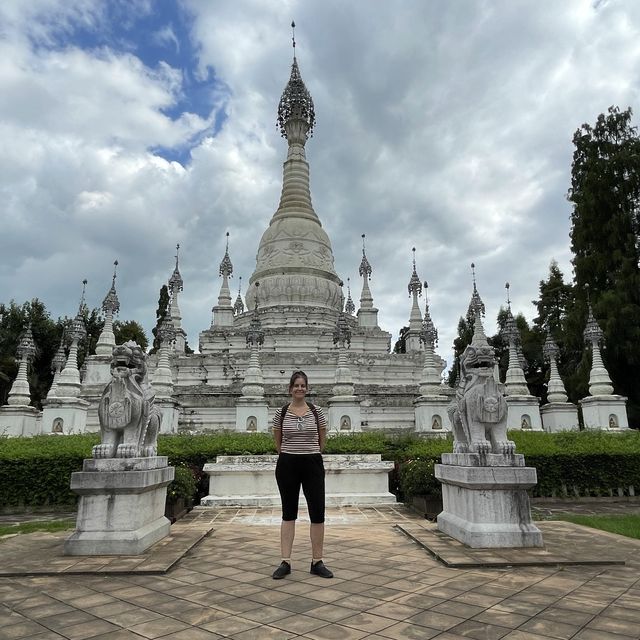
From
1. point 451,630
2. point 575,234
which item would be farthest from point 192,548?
point 575,234

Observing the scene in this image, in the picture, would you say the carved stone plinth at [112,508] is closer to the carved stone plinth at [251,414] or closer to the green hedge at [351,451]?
the green hedge at [351,451]

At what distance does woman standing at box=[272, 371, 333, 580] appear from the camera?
5.62 metres

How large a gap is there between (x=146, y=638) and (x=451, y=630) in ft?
7.74

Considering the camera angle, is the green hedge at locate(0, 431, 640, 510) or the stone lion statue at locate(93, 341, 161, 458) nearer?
the stone lion statue at locate(93, 341, 161, 458)

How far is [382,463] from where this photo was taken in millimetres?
12672

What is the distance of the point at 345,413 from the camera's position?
23750 mm

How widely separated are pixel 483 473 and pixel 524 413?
2087 cm

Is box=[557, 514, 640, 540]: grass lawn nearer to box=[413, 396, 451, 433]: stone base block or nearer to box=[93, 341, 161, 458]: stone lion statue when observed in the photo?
box=[93, 341, 161, 458]: stone lion statue

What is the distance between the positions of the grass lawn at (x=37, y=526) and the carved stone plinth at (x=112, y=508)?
3131mm

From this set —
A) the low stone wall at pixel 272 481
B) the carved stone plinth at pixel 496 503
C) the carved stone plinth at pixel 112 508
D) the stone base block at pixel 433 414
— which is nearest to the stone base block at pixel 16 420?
the low stone wall at pixel 272 481

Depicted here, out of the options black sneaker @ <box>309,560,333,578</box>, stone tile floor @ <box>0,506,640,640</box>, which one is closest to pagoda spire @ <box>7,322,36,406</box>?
stone tile floor @ <box>0,506,640,640</box>

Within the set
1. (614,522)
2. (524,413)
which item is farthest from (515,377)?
(614,522)

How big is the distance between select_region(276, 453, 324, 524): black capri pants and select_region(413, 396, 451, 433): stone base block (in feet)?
63.3

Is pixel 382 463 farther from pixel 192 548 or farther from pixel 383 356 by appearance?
pixel 383 356
